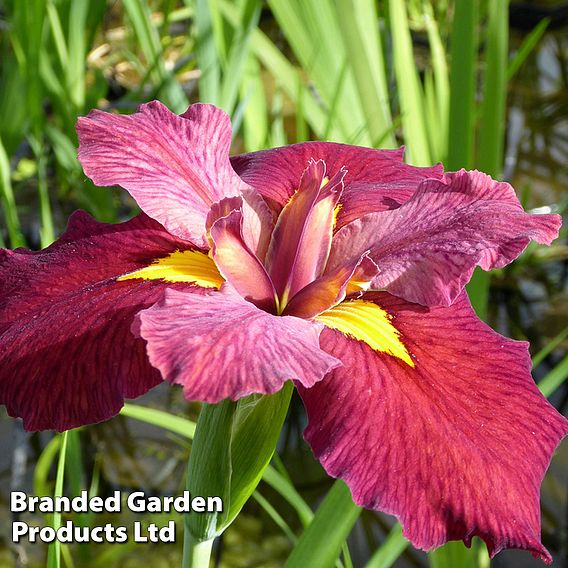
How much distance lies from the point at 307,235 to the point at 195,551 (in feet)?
0.64

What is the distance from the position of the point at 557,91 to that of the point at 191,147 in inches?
89.0

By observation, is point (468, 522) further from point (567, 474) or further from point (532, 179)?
point (532, 179)

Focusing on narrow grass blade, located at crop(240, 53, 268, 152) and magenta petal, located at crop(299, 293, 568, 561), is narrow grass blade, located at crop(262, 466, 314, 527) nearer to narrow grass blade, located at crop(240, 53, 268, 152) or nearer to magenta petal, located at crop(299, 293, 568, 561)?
magenta petal, located at crop(299, 293, 568, 561)

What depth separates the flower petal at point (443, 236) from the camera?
47 centimetres

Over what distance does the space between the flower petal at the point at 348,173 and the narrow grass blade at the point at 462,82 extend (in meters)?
0.06

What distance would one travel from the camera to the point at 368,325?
0.48m

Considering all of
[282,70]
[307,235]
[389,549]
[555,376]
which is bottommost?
[389,549]

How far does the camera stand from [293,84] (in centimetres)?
118

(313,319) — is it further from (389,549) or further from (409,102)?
(409,102)

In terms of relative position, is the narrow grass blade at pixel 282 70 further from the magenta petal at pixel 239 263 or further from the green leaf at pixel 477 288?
the magenta petal at pixel 239 263

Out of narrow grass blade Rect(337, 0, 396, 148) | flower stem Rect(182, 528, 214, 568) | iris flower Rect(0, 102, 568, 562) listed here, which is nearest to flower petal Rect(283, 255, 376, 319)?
iris flower Rect(0, 102, 568, 562)

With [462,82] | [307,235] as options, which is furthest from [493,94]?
[307,235]

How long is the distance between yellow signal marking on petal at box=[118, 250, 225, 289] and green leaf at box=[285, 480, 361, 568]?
18 cm

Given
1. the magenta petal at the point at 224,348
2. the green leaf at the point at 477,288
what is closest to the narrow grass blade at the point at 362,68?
the green leaf at the point at 477,288
